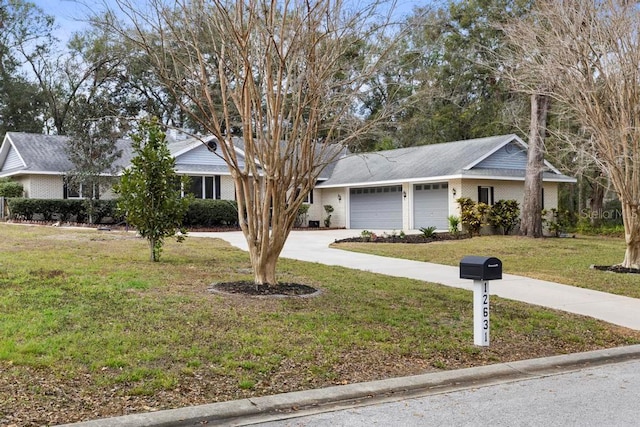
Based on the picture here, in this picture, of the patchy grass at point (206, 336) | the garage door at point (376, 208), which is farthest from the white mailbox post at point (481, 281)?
the garage door at point (376, 208)

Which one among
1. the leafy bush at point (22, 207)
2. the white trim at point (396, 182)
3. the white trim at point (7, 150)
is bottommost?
the leafy bush at point (22, 207)

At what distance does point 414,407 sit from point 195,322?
3049 mm

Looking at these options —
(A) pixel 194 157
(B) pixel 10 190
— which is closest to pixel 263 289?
(A) pixel 194 157

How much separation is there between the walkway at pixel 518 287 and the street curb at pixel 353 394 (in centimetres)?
247

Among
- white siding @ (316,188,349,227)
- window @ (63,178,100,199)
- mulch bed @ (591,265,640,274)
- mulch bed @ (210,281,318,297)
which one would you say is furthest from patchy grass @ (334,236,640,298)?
window @ (63,178,100,199)

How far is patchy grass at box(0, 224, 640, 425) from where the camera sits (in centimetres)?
532

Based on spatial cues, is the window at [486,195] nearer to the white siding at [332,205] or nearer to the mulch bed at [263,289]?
the white siding at [332,205]

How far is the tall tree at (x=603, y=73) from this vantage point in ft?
43.9

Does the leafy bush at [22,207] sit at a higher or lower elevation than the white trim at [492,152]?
lower

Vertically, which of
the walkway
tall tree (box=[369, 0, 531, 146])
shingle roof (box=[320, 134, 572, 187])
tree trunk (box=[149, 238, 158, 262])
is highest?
tall tree (box=[369, 0, 531, 146])

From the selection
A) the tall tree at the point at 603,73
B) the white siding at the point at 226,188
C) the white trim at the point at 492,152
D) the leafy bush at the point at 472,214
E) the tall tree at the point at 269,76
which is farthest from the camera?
the white siding at the point at 226,188

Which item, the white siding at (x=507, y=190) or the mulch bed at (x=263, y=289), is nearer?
the mulch bed at (x=263, y=289)

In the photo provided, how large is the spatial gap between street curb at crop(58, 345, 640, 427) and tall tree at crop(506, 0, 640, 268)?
25.4ft

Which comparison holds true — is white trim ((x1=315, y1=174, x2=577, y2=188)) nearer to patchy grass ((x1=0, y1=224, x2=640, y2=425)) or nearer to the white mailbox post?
patchy grass ((x1=0, y1=224, x2=640, y2=425))
